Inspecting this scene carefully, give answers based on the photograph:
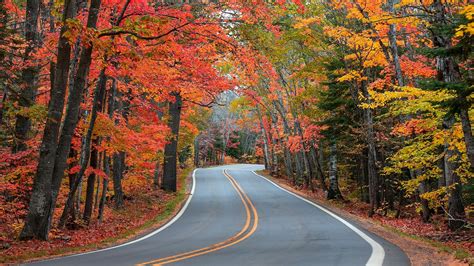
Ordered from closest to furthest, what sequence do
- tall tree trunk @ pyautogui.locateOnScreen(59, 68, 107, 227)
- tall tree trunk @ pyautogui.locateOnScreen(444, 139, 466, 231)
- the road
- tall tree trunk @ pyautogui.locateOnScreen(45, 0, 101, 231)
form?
the road < tall tree trunk @ pyautogui.locateOnScreen(45, 0, 101, 231) < tall tree trunk @ pyautogui.locateOnScreen(59, 68, 107, 227) < tall tree trunk @ pyautogui.locateOnScreen(444, 139, 466, 231)

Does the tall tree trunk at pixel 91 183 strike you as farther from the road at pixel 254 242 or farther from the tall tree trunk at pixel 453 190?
the tall tree trunk at pixel 453 190

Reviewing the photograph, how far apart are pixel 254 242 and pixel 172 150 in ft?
52.0

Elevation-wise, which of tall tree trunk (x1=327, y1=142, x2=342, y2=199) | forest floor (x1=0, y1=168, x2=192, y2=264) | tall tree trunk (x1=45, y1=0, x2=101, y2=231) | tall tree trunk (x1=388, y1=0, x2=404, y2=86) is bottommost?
forest floor (x1=0, y1=168, x2=192, y2=264)

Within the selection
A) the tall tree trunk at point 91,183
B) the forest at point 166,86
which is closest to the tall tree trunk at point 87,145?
the forest at point 166,86

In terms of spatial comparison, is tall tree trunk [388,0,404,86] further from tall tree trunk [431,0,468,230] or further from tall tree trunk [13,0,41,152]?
tall tree trunk [13,0,41,152]

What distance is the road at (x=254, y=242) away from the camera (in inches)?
321

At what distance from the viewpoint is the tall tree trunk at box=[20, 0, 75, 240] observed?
10680 millimetres

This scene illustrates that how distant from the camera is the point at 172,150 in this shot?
2577 cm

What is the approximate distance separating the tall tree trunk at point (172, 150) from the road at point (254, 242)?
6.03 m

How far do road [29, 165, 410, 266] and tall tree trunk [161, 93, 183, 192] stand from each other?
19.8 ft

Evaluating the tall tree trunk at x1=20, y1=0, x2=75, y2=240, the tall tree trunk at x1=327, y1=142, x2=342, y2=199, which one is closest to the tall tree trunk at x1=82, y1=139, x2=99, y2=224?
the tall tree trunk at x1=20, y1=0, x2=75, y2=240

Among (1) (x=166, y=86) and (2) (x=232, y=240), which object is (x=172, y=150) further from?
(2) (x=232, y=240)

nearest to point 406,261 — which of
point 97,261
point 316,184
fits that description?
point 97,261

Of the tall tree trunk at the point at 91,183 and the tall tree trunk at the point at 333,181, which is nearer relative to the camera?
the tall tree trunk at the point at 91,183
